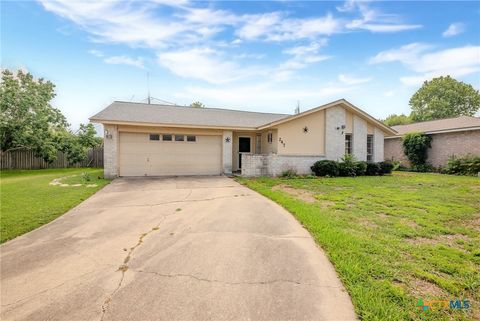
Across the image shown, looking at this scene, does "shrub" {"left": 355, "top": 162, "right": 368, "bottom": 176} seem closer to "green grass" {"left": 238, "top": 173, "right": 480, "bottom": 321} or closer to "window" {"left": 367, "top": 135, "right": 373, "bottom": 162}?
"window" {"left": 367, "top": 135, "right": 373, "bottom": 162}

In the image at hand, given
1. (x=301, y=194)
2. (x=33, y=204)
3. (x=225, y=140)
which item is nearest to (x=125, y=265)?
(x=33, y=204)

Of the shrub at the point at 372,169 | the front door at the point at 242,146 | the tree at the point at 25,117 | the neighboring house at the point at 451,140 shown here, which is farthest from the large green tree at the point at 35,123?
the neighboring house at the point at 451,140

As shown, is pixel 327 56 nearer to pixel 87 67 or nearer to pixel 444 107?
pixel 87 67

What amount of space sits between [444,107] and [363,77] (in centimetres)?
3187

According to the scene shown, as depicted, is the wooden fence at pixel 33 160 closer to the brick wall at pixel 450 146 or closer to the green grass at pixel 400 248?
the green grass at pixel 400 248

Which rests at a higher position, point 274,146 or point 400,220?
point 274,146

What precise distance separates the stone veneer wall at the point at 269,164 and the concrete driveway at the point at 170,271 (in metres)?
6.87

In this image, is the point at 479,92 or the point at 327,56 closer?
the point at 327,56

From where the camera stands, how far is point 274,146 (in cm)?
1327

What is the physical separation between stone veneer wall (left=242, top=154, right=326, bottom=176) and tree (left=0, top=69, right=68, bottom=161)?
14.0 metres

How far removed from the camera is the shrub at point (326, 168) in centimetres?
1259

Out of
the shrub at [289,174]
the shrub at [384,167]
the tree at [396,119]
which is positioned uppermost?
the tree at [396,119]

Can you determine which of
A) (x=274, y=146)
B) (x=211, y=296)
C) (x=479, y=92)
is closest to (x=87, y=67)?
(x=274, y=146)

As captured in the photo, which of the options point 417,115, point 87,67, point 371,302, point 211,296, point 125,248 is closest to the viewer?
point 371,302
